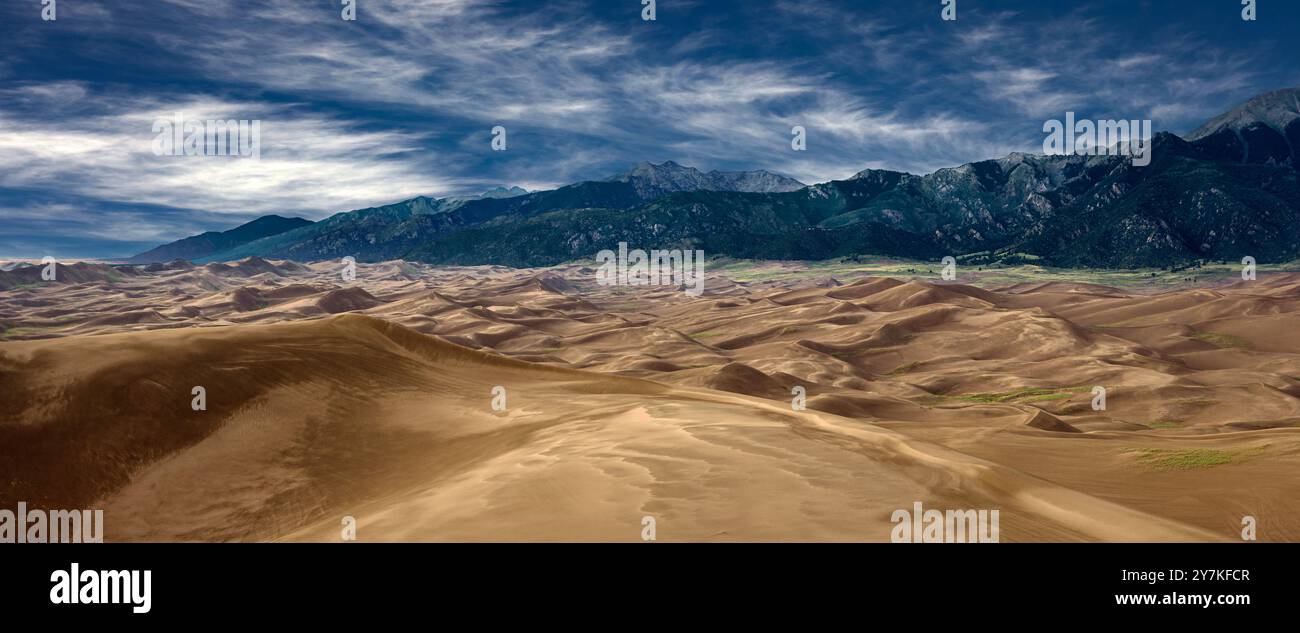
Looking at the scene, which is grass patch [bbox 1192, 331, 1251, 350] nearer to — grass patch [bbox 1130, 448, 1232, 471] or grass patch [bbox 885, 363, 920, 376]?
grass patch [bbox 885, 363, 920, 376]

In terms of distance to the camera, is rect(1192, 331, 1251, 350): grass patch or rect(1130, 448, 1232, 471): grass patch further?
rect(1192, 331, 1251, 350): grass patch

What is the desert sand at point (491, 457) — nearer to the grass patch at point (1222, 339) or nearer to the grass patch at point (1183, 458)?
the grass patch at point (1183, 458)

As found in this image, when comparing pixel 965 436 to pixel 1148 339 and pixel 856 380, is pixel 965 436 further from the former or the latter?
pixel 1148 339

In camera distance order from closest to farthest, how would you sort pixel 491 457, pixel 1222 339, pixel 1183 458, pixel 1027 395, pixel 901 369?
pixel 491 457, pixel 1183 458, pixel 1027 395, pixel 901 369, pixel 1222 339

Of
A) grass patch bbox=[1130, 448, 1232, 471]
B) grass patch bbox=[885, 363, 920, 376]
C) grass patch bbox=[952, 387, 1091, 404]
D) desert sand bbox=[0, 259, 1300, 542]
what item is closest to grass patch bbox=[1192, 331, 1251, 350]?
grass patch bbox=[885, 363, 920, 376]

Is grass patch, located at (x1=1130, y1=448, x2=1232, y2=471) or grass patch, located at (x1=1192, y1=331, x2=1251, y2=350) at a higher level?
grass patch, located at (x1=1130, y1=448, x2=1232, y2=471)

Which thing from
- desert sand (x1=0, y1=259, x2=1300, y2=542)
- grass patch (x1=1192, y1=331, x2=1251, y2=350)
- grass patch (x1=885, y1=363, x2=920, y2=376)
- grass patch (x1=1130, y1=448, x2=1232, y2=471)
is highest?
desert sand (x1=0, y1=259, x2=1300, y2=542)

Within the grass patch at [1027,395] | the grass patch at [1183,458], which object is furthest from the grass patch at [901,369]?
the grass patch at [1183,458]

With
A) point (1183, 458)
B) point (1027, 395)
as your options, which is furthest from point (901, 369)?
point (1183, 458)

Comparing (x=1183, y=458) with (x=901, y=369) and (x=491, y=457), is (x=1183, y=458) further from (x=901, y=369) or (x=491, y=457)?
(x=901, y=369)
